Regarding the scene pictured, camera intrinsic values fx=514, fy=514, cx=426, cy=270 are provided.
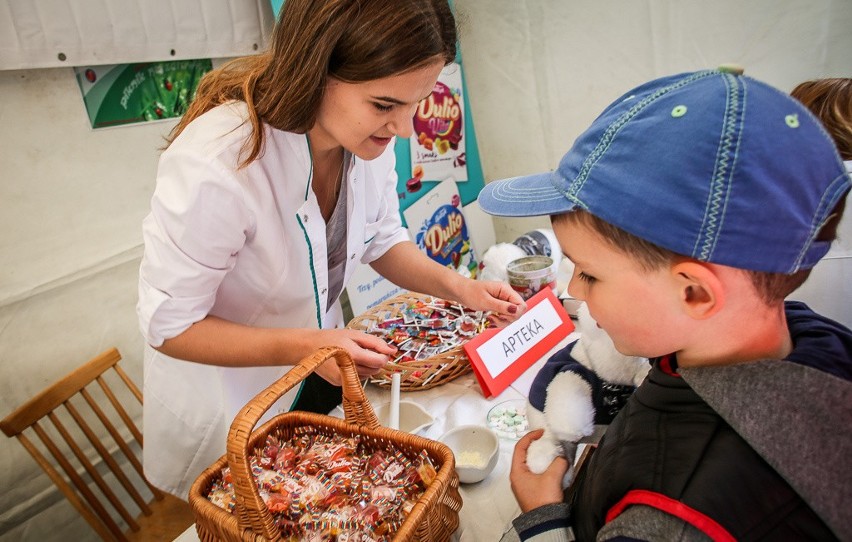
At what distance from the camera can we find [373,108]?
0.98m

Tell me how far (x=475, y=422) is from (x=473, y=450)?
0.34 feet

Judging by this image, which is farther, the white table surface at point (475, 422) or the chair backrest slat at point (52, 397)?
the chair backrest slat at point (52, 397)

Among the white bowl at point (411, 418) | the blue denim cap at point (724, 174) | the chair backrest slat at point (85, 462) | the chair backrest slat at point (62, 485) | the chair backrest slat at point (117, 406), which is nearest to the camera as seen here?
the blue denim cap at point (724, 174)

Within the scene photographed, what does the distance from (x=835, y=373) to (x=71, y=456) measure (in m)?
2.14

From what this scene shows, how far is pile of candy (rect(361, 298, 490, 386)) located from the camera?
1.39 m

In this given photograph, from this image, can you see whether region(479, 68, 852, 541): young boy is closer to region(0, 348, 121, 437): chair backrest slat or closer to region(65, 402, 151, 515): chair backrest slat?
region(0, 348, 121, 437): chair backrest slat

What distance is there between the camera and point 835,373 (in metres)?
0.60

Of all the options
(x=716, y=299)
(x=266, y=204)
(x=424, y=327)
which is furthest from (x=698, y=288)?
(x=424, y=327)

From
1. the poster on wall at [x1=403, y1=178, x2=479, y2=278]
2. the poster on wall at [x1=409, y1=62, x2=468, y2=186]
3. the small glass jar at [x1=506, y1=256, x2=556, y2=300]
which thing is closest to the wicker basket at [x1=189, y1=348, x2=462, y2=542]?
the small glass jar at [x1=506, y1=256, x2=556, y2=300]

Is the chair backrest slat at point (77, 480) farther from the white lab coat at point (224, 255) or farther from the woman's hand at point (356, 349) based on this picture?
the woman's hand at point (356, 349)

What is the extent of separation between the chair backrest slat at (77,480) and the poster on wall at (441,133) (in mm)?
1729

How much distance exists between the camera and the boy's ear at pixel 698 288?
57cm

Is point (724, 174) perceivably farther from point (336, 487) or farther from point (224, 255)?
point (224, 255)

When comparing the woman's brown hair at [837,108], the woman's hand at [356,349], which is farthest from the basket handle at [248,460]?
the woman's brown hair at [837,108]
